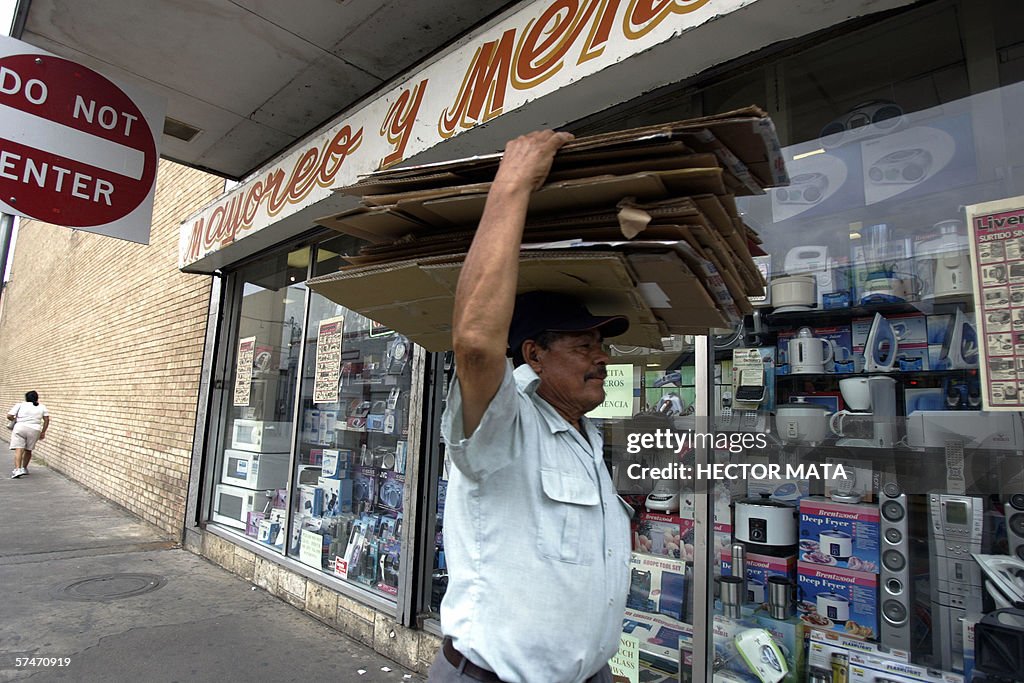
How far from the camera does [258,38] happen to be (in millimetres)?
3807

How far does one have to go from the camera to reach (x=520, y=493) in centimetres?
143

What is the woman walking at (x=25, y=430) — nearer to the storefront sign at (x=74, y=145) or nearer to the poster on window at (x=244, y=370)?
the poster on window at (x=244, y=370)

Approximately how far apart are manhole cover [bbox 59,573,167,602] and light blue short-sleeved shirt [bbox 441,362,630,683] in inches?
197

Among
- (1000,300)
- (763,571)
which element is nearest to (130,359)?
(763,571)

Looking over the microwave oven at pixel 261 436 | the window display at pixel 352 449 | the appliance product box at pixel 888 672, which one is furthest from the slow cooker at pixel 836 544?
the microwave oven at pixel 261 436

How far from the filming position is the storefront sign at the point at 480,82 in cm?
245

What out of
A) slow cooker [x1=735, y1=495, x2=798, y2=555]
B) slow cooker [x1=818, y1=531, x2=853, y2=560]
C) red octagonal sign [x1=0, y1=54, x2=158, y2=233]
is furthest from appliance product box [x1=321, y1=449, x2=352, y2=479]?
slow cooker [x1=818, y1=531, x2=853, y2=560]

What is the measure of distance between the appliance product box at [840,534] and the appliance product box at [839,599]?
41 mm

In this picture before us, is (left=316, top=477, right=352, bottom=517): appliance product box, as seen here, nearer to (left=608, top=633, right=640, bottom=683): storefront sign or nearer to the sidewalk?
the sidewalk

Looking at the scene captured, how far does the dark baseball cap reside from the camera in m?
1.58

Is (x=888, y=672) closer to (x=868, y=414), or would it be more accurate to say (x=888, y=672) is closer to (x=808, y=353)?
(x=868, y=414)

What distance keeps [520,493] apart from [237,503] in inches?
226

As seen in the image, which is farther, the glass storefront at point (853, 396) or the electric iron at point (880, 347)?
the electric iron at point (880, 347)

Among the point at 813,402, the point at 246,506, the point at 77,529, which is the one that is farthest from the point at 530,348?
the point at 77,529
